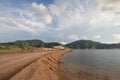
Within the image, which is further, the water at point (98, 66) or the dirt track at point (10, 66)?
the water at point (98, 66)

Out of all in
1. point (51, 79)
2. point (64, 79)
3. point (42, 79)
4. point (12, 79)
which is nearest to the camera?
point (12, 79)

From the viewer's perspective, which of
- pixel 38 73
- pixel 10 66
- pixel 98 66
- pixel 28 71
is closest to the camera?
pixel 28 71

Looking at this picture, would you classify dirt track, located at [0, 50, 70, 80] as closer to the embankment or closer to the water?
the embankment

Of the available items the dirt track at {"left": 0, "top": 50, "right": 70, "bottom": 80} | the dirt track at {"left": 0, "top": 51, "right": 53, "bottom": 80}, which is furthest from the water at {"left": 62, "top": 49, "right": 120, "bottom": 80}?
the dirt track at {"left": 0, "top": 51, "right": 53, "bottom": 80}

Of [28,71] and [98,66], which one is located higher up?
[28,71]

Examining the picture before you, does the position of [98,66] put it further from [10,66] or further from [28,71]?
[28,71]

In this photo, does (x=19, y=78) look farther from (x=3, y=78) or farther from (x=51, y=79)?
(x=51, y=79)

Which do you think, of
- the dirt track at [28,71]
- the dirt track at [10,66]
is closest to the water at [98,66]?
the dirt track at [28,71]

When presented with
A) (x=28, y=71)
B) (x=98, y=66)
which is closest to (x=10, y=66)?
(x=28, y=71)

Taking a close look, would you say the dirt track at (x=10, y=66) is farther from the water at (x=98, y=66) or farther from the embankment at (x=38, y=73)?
the water at (x=98, y=66)

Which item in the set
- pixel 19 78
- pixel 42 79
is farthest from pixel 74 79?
pixel 19 78

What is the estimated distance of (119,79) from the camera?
74.2ft

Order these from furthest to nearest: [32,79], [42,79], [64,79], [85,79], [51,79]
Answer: [85,79] → [64,79] → [51,79] → [42,79] → [32,79]

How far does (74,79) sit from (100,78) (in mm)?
4165
